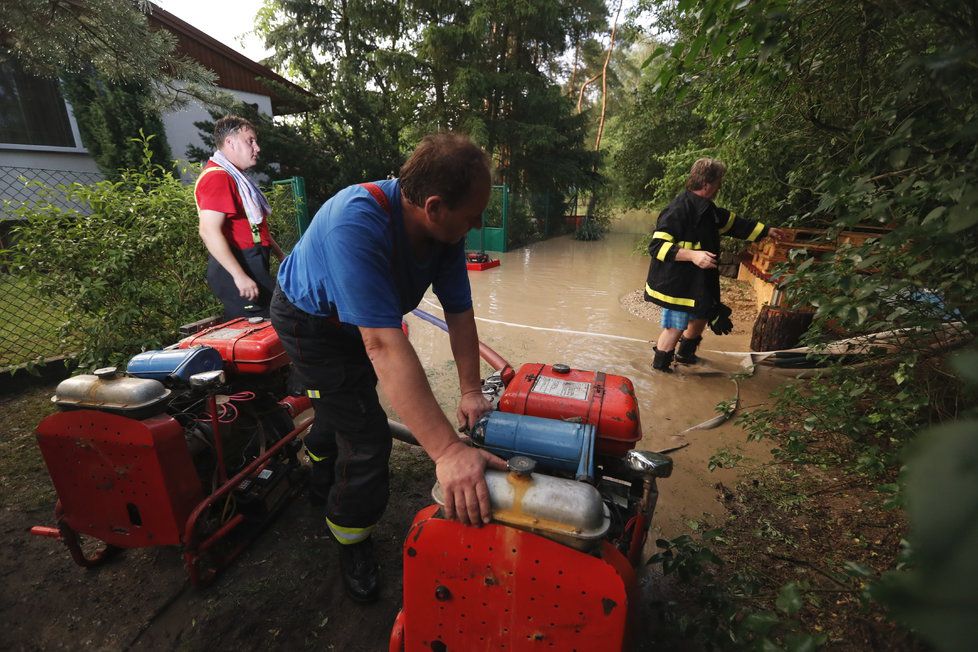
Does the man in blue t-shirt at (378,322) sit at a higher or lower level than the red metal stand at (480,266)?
higher

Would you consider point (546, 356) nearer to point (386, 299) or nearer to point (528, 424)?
point (528, 424)

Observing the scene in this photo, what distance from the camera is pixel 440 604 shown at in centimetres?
121

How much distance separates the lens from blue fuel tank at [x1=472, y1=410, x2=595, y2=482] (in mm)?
1469

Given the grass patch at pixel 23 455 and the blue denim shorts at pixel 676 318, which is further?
the blue denim shorts at pixel 676 318

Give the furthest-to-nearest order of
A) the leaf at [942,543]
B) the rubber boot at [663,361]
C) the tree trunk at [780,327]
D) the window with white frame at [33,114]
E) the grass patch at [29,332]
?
the window with white frame at [33,114] < the tree trunk at [780,327] < the rubber boot at [663,361] < the grass patch at [29,332] < the leaf at [942,543]

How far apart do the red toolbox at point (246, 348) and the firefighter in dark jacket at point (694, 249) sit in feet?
9.60

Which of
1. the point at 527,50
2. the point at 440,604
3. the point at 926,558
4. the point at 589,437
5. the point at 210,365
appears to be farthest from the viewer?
the point at 527,50

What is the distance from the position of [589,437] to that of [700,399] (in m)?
2.50

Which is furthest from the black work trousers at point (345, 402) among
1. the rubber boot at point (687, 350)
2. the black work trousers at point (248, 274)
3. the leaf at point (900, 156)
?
the rubber boot at point (687, 350)

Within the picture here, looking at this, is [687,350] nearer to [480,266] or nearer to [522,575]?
[522,575]

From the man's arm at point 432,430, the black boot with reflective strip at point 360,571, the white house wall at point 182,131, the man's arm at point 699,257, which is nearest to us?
the man's arm at point 432,430

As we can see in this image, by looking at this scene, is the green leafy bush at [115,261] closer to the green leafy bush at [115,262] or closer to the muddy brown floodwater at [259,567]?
the green leafy bush at [115,262]

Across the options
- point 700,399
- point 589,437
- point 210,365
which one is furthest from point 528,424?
point 700,399

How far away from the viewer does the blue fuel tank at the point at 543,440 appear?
1469 millimetres
